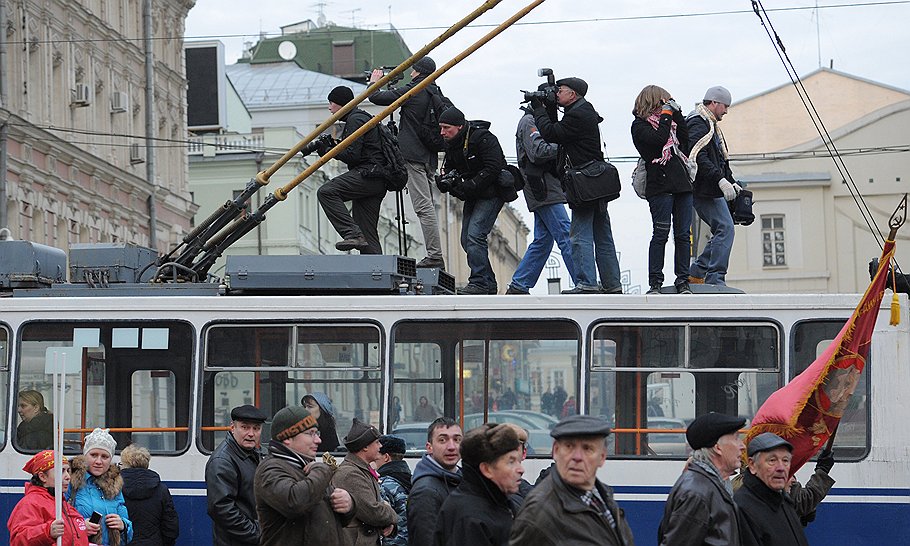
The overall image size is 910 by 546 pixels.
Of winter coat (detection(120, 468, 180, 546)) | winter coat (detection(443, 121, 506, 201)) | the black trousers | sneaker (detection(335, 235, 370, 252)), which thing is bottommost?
winter coat (detection(120, 468, 180, 546))

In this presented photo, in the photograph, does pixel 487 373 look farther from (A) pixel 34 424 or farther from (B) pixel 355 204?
(A) pixel 34 424

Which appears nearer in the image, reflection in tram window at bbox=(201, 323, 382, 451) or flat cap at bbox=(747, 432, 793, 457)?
flat cap at bbox=(747, 432, 793, 457)

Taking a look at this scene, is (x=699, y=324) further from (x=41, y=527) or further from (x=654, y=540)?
(x=41, y=527)

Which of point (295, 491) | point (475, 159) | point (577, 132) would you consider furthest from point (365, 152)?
point (295, 491)

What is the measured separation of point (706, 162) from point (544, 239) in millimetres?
1579

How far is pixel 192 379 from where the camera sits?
12469 mm

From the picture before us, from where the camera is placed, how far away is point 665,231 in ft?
43.9

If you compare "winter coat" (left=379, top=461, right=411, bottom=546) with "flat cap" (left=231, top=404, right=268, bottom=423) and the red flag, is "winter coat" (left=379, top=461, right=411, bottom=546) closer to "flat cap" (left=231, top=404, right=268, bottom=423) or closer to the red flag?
"flat cap" (left=231, top=404, right=268, bottom=423)

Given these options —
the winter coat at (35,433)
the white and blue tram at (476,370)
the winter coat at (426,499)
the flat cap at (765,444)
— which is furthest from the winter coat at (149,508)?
the flat cap at (765,444)

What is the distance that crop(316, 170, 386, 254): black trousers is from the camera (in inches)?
548

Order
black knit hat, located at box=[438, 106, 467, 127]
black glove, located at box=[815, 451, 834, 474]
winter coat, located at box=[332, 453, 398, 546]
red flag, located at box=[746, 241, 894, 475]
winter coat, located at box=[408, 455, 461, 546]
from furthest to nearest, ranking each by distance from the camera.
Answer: black knit hat, located at box=[438, 106, 467, 127] → red flag, located at box=[746, 241, 894, 475] → black glove, located at box=[815, 451, 834, 474] → winter coat, located at box=[332, 453, 398, 546] → winter coat, located at box=[408, 455, 461, 546]

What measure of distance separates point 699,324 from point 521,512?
5.99 meters

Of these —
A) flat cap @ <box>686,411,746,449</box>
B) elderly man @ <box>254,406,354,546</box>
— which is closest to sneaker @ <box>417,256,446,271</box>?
elderly man @ <box>254,406,354,546</box>

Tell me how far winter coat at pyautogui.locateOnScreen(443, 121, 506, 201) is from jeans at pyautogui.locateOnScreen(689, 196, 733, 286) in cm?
180
